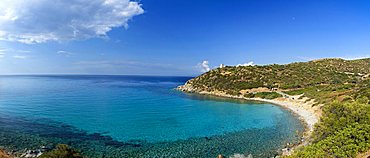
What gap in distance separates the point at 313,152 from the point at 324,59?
134 m

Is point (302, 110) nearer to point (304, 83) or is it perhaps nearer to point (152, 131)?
point (152, 131)

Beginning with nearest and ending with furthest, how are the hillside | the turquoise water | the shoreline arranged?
1. the turquoise water
2. the shoreline
3. the hillside

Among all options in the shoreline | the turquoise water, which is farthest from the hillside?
the turquoise water

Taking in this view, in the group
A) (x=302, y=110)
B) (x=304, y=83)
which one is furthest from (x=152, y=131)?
(x=304, y=83)

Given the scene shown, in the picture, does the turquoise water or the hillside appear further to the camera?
the hillside

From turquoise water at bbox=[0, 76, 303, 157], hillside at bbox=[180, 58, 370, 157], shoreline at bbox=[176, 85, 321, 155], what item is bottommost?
turquoise water at bbox=[0, 76, 303, 157]

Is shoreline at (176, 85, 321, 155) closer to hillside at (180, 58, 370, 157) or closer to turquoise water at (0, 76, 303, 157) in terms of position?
turquoise water at (0, 76, 303, 157)

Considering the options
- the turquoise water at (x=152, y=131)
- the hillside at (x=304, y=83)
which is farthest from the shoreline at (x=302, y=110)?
the hillside at (x=304, y=83)

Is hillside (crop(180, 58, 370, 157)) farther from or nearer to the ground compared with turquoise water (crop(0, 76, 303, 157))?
farther from the ground

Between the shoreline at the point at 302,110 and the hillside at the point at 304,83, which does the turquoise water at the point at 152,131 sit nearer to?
the shoreline at the point at 302,110

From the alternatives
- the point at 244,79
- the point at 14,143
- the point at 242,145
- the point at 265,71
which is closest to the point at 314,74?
the point at 265,71

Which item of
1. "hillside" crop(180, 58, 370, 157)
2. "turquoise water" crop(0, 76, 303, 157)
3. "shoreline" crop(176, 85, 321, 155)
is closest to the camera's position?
"turquoise water" crop(0, 76, 303, 157)

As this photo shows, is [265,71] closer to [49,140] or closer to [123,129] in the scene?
[123,129]

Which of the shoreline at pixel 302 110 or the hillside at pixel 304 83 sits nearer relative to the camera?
the shoreline at pixel 302 110
